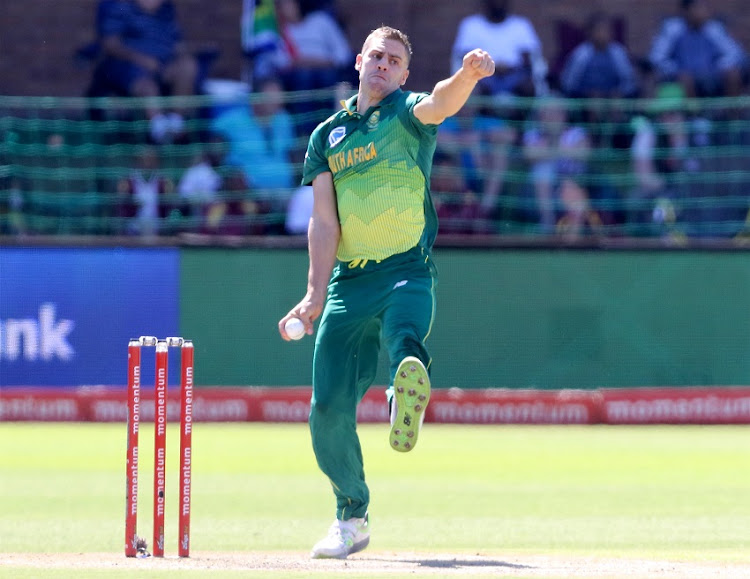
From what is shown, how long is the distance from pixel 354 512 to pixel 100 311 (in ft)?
28.8

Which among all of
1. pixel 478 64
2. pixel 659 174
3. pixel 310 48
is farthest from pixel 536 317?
pixel 478 64

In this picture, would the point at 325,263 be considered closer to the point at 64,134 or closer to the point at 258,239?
the point at 258,239

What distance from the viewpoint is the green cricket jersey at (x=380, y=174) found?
6547 millimetres

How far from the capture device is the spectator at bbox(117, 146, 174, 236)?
15.6 meters

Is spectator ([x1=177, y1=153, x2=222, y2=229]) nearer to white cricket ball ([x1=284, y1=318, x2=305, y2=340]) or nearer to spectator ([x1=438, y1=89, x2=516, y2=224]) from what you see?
Answer: spectator ([x1=438, y1=89, x2=516, y2=224])

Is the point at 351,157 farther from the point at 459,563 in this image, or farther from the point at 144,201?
the point at 144,201

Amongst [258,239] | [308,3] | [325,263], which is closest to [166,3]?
[308,3]

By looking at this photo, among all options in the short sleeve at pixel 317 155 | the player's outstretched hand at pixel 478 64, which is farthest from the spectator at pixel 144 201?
the player's outstretched hand at pixel 478 64

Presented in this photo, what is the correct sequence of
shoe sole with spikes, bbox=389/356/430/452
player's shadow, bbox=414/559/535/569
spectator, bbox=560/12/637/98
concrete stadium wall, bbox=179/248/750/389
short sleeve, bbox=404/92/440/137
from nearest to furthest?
1. shoe sole with spikes, bbox=389/356/430/452
2. player's shadow, bbox=414/559/535/569
3. short sleeve, bbox=404/92/440/137
4. concrete stadium wall, bbox=179/248/750/389
5. spectator, bbox=560/12/637/98

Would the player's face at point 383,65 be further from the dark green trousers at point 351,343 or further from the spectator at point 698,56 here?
the spectator at point 698,56

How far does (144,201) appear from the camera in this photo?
15.5 m

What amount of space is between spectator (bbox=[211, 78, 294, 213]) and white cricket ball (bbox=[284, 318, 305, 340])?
9142 millimetres

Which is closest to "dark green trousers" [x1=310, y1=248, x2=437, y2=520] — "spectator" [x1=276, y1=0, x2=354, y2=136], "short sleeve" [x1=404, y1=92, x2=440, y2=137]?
"short sleeve" [x1=404, y1=92, x2=440, y2=137]

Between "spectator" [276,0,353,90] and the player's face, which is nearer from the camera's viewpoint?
the player's face
